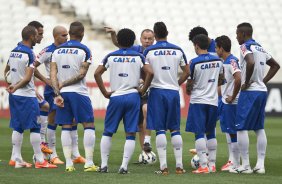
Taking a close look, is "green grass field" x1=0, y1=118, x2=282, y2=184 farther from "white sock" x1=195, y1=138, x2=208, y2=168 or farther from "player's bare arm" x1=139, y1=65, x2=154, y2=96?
"player's bare arm" x1=139, y1=65, x2=154, y2=96

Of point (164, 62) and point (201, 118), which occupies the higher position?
point (164, 62)

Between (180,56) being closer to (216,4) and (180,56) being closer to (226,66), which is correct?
(226,66)

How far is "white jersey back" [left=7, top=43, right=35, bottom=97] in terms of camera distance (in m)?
11.2

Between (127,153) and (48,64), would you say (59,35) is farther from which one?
(127,153)

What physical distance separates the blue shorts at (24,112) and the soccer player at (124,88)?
4.44 ft

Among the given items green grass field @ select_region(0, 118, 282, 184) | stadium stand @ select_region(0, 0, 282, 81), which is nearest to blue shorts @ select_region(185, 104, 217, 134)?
green grass field @ select_region(0, 118, 282, 184)

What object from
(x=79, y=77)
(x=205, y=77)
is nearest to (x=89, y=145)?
(x=79, y=77)

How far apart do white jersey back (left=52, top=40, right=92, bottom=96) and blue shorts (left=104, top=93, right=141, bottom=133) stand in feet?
2.25

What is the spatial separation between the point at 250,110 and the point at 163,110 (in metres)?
1.34

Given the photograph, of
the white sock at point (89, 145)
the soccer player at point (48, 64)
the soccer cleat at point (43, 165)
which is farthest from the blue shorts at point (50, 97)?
the white sock at point (89, 145)

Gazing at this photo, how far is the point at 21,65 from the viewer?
37.1ft

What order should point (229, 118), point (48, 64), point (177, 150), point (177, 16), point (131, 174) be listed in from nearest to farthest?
point (131, 174), point (177, 150), point (229, 118), point (48, 64), point (177, 16)

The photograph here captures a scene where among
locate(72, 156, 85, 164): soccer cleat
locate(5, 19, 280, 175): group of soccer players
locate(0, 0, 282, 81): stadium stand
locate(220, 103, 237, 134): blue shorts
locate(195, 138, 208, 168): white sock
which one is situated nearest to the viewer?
locate(5, 19, 280, 175): group of soccer players

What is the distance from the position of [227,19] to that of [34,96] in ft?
75.0
